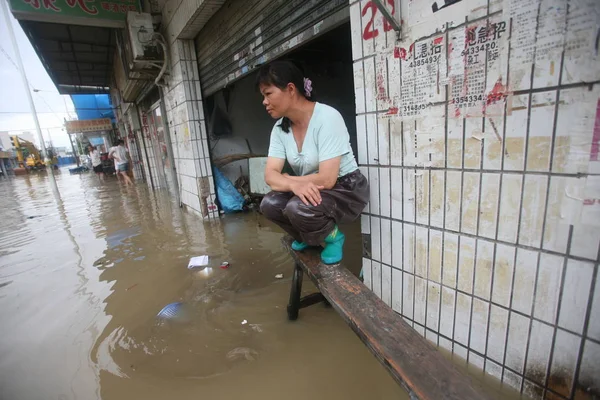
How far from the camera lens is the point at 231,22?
390 cm

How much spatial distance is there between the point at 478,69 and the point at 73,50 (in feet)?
38.7

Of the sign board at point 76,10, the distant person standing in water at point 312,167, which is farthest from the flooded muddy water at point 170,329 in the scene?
the sign board at point 76,10

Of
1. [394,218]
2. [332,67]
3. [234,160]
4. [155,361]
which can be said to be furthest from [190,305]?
[332,67]

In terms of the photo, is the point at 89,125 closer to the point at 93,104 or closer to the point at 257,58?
the point at 93,104

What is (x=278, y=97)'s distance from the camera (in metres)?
1.82

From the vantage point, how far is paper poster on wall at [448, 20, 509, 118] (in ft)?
4.14

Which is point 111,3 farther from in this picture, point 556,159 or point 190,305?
point 556,159

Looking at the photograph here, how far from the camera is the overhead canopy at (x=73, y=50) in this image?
7.33 m

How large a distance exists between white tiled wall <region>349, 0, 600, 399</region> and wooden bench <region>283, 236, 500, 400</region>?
0.38 metres

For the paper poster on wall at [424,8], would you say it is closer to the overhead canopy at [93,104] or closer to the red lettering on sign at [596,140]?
the red lettering on sign at [596,140]

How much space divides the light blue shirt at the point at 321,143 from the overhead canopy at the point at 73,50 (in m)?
8.35

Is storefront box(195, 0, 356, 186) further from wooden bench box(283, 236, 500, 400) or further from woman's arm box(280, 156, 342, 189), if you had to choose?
wooden bench box(283, 236, 500, 400)

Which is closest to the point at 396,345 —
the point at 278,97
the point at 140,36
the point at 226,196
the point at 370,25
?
the point at 278,97

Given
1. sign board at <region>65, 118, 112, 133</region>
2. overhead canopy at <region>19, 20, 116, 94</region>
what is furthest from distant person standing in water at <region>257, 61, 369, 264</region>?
sign board at <region>65, 118, 112, 133</region>
